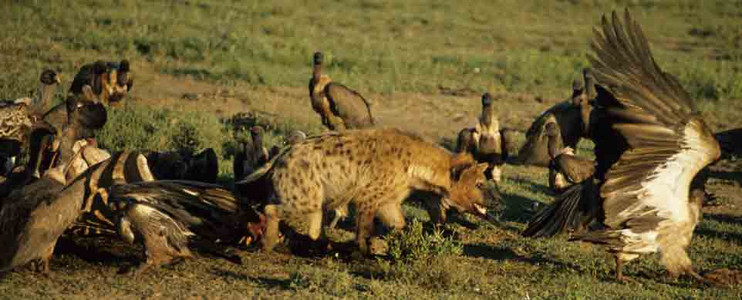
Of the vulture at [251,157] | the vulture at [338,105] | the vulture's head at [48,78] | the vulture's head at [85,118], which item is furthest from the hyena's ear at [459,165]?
the vulture's head at [48,78]

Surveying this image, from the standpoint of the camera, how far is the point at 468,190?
7383mm

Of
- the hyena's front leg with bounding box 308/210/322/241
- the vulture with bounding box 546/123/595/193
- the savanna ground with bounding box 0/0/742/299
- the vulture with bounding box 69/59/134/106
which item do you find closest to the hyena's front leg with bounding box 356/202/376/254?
the savanna ground with bounding box 0/0/742/299

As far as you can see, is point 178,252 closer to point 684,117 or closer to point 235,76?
point 684,117

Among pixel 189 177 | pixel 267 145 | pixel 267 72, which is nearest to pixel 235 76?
pixel 267 72

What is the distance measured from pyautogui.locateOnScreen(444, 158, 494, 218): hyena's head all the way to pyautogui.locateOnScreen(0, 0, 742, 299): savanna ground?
1.03 ft

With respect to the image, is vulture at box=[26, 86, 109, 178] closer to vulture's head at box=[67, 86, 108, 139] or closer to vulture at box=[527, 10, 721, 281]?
vulture's head at box=[67, 86, 108, 139]

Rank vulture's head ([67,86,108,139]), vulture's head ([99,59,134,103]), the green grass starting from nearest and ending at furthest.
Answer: vulture's head ([67,86,108,139])
vulture's head ([99,59,134,103])
the green grass

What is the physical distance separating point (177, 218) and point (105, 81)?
5.69 meters

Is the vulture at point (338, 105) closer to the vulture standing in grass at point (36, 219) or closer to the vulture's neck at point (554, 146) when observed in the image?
the vulture's neck at point (554, 146)

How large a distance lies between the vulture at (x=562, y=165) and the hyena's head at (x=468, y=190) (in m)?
1.26

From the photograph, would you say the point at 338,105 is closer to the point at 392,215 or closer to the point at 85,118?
the point at 85,118

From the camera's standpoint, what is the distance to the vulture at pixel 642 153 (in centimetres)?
635

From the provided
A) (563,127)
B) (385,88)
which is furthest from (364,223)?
(385,88)

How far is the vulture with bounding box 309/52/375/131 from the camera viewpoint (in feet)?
38.5
